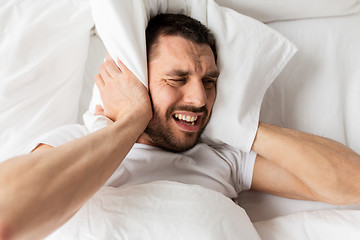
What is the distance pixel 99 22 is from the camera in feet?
3.68

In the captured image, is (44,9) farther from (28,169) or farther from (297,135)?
(297,135)

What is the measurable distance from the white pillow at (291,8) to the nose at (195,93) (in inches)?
17.8

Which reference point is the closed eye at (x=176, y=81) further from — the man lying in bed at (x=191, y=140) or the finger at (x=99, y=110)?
the finger at (x=99, y=110)

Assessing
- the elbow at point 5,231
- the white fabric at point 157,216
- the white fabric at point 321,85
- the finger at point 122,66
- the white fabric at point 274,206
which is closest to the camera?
the elbow at point 5,231

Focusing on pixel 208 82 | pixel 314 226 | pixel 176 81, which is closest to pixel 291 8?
pixel 208 82

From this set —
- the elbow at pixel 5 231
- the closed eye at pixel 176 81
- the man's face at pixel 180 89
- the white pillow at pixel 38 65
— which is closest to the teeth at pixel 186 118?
the man's face at pixel 180 89

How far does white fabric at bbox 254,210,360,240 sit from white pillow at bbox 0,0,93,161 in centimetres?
84

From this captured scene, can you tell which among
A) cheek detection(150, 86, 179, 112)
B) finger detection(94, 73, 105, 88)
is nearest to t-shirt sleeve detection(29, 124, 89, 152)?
finger detection(94, 73, 105, 88)

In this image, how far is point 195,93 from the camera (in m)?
1.12

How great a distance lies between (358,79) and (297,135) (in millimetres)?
427

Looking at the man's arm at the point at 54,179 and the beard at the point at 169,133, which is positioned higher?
the man's arm at the point at 54,179

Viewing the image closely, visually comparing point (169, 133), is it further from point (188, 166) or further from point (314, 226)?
point (314, 226)

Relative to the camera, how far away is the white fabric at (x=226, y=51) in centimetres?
109

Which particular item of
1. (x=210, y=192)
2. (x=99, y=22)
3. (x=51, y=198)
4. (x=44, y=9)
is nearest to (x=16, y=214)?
(x=51, y=198)
